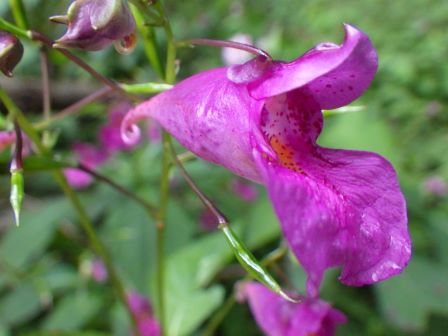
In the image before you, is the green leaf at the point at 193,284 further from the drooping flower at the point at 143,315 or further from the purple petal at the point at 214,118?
the purple petal at the point at 214,118

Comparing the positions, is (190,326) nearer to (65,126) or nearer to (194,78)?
(194,78)

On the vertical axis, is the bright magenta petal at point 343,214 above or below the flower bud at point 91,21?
below

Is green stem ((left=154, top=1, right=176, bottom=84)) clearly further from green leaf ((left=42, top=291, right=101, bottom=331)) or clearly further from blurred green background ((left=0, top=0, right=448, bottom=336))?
green leaf ((left=42, top=291, right=101, bottom=331))

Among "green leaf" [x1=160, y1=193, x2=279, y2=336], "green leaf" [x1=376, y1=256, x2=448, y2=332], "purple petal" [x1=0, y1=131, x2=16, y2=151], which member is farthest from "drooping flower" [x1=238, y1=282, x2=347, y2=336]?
"green leaf" [x1=376, y1=256, x2=448, y2=332]

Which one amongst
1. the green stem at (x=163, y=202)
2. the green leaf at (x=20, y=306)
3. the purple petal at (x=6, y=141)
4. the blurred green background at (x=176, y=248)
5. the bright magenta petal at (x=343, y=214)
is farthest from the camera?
the green leaf at (x=20, y=306)

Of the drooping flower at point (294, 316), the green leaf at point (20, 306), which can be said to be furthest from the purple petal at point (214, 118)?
the green leaf at point (20, 306)

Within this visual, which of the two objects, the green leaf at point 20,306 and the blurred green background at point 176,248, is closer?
the blurred green background at point 176,248

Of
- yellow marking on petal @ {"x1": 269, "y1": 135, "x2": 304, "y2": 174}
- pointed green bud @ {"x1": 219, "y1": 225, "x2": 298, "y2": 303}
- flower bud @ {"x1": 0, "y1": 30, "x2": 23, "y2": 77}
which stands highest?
flower bud @ {"x1": 0, "y1": 30, "x2": 23, "y2": 77}

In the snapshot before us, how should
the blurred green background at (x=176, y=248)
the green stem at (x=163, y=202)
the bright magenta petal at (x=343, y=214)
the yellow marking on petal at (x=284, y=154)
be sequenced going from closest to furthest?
the bright magenta petal at (x=343, y=214) < the yellow marking on petal at (x=284, y=154) < the green stem at (x=163, y=202) < the blurred green background at (x=176, y=248)
